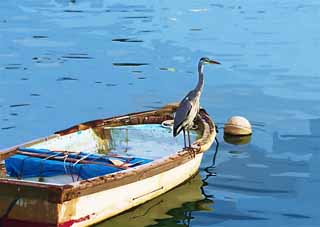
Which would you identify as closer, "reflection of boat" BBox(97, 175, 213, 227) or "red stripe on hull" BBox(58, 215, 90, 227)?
"red stripe on hull" BBox(58, 215, 90, 227)

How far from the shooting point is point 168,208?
1318 centimetres

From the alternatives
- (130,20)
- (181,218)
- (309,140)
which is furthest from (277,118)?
(130,20)

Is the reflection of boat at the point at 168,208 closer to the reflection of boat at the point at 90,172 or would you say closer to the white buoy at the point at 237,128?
the reflection of boat at the point at 90,172

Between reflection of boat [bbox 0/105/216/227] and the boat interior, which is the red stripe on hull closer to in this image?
reflection of boat [bbox 0/105/216/227]

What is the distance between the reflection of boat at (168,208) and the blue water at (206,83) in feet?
0.09

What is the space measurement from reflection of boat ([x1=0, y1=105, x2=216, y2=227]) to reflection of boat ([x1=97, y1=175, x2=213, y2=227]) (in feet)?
0.54

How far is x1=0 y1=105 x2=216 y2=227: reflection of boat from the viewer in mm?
10844

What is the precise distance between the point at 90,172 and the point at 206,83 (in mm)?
12789

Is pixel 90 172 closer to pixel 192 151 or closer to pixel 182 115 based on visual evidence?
pixel 192 151

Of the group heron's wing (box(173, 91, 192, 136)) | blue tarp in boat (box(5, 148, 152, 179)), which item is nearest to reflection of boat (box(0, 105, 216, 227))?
blue tarp in boat (box(5, 148, 152, 179))

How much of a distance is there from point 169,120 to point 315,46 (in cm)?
1785

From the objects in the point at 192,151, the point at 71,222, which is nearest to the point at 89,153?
the point at 192,151

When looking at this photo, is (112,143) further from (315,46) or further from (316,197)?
(315,46)

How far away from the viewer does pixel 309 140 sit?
17516mm
